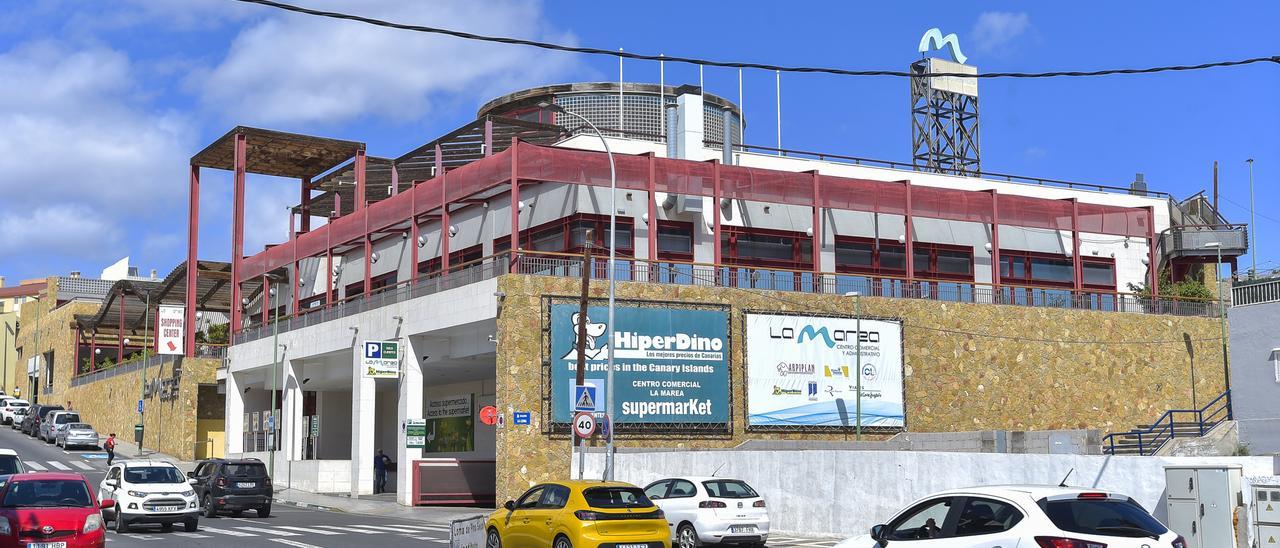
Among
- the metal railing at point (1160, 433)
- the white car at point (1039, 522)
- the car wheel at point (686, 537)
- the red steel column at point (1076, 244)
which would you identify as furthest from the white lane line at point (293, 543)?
the red steel column at point (1076, 244)

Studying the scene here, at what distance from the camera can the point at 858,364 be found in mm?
41531

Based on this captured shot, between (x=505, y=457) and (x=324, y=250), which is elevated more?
Answer: (x=324, y=250)

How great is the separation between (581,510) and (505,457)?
19.0 meters

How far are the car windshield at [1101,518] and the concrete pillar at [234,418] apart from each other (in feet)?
172

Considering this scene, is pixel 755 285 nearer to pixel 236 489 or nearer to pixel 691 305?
pixel 691 305

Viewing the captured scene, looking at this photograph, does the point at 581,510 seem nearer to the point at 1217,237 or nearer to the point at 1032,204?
the point at 1032,204

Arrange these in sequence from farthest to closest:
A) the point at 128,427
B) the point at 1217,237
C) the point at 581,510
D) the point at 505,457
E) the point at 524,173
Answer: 1. the point at 128,427
2. the point at 1217,237
3. the point at 524,173
4. the point at 505,457
5. the point at 581,510

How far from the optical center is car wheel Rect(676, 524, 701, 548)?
78.8 feet

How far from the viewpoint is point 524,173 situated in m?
41.2

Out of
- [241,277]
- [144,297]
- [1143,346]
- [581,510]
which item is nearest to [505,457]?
[581,510]

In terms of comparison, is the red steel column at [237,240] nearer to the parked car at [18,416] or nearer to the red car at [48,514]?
the parked car at [18,416]

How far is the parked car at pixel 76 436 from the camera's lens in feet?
216

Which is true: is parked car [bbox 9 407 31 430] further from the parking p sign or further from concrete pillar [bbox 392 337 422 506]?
concrete pillar [bbox 392 337 422 506]

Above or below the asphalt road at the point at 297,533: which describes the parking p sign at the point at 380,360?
above
